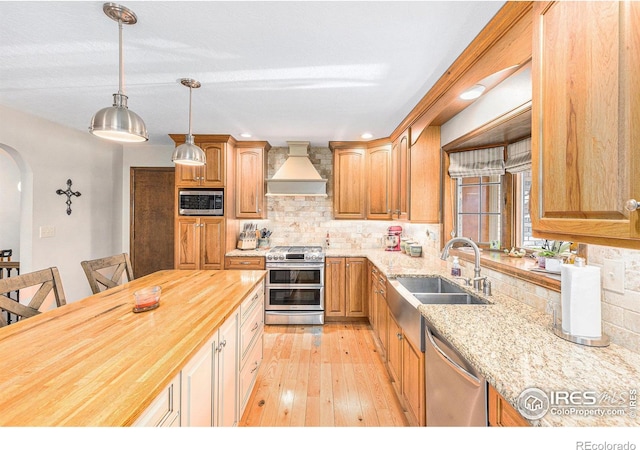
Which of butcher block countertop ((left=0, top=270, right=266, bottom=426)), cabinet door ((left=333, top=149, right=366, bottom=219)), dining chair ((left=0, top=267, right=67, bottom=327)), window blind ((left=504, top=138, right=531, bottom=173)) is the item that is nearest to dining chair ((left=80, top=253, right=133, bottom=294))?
dining chair ((left=0, top=267, right=67, bottom=327))

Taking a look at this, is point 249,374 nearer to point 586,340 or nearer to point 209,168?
point 586,340

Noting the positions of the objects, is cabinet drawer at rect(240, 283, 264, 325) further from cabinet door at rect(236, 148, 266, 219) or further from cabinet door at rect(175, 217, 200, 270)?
cabinet door at rect(236, 148, 266, 219)

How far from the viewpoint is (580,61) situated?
2.99ft

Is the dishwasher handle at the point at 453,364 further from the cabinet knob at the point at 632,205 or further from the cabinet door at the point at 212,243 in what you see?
the cabinet door at the point at 212,243

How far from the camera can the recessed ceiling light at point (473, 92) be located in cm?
192

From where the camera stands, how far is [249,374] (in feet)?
6.95

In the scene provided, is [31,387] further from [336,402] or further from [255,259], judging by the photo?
[255,259]

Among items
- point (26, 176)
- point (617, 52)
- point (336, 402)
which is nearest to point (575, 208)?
point (617, 52)

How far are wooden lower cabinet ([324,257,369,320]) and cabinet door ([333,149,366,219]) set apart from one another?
730 mm

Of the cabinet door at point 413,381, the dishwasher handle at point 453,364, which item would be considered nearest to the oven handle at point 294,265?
the cabinet door at point 413,381

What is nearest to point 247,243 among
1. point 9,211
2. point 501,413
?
point 501,413

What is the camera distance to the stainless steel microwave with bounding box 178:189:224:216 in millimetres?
3693

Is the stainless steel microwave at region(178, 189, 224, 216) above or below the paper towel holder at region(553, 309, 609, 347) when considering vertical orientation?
above

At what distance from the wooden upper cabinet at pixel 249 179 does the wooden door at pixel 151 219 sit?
121 cm
